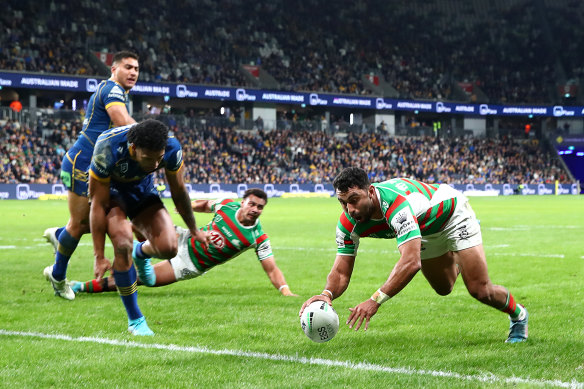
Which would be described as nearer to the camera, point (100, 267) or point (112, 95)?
point (100, 267)

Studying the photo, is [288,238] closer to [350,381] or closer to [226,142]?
[350,381]

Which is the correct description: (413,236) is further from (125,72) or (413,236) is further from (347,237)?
(125,72)

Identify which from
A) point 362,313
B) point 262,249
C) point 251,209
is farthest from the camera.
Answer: point 262,249

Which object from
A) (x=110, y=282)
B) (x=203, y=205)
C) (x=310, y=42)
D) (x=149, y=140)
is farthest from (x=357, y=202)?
(x=310, y=42)

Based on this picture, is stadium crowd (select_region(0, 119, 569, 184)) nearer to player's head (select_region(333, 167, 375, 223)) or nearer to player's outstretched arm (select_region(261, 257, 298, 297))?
player's outstretched arm (select_region(261, 257, 298, 297))

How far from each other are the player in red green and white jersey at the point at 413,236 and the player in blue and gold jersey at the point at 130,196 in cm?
153

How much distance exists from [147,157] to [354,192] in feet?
5.71

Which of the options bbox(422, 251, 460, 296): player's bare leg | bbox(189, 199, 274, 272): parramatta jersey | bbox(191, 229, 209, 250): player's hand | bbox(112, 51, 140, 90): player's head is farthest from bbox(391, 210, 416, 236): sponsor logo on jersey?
bbox(189, 199, 274, 272): parramatta jersey

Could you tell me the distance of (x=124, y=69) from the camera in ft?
23.9

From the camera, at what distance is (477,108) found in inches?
2566

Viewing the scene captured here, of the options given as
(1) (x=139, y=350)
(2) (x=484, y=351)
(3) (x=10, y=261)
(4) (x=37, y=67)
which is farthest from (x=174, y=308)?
(4) (x=37, y=67)

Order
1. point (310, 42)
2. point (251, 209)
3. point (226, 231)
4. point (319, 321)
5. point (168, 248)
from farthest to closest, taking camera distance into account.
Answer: point (310, 42) < point (226, 231) < point (251, 209) < point (168, 248) < point (319, 321)

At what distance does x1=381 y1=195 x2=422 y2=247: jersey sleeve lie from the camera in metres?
4.96

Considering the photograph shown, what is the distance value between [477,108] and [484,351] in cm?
6224
